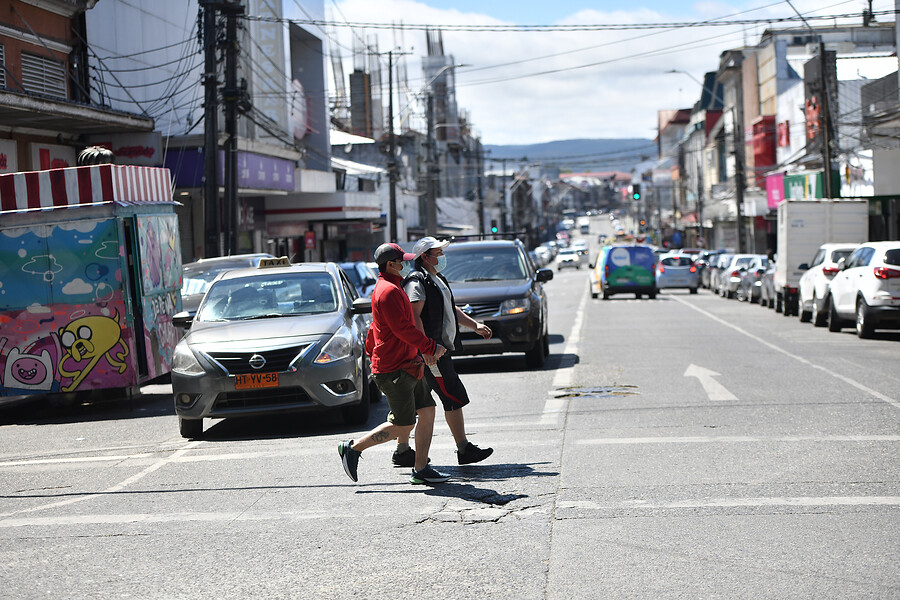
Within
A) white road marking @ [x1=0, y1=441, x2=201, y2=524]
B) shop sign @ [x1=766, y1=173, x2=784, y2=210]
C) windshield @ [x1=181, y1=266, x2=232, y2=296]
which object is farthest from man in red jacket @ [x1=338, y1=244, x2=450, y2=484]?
shop sign @ [x1=766, y1=173, x2=784, y2=210]

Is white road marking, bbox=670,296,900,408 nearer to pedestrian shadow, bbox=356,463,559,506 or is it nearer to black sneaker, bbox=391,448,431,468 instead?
pedestrian shadow, bbox=356,463,559,506

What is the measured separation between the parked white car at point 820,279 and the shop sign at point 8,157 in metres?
16.6

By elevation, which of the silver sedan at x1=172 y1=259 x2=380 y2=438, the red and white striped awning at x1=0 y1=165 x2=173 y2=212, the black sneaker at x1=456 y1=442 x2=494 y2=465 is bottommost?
the black sneaker at x1=456 y1=442 x2=494 y2=465

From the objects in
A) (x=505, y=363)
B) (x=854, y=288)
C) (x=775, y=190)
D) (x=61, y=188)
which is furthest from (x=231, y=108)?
(x=775, y=190)

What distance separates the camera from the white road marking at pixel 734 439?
9414 mm

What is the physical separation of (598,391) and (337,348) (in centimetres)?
341

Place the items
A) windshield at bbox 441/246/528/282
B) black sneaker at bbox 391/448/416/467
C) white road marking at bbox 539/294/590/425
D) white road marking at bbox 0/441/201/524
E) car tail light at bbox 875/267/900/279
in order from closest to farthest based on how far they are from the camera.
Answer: white road marking at bbox 0/441/201/524 → black sneaker at bbox 391/448/416/467 → white road marking at bbox 539/294/590/425 → windshield at bbox 441/246/528/282 → car tail light at bbox 875/267/900/279

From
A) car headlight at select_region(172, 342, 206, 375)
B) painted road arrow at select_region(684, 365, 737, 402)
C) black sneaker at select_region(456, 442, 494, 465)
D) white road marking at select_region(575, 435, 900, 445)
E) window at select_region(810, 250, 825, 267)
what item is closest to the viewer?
black sneaker at select_region(456, 442, 494, 465)

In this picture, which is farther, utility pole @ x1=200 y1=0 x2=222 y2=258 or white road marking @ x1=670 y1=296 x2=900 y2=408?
utility pole @ x1=200 y1=0 x2=222 y2=258

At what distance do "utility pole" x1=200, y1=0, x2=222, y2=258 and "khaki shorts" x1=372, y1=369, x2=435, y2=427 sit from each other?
16.1 meters

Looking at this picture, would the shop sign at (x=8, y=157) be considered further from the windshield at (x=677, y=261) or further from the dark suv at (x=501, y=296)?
the windshield at (x=677, y=261)

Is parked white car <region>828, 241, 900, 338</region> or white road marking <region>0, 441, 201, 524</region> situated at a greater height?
parked white car <region>828, 241, 900, 338</region>

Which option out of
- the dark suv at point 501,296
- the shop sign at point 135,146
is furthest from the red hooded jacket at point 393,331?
the shop sign at point 135,146

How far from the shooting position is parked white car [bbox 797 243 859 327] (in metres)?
23.5
